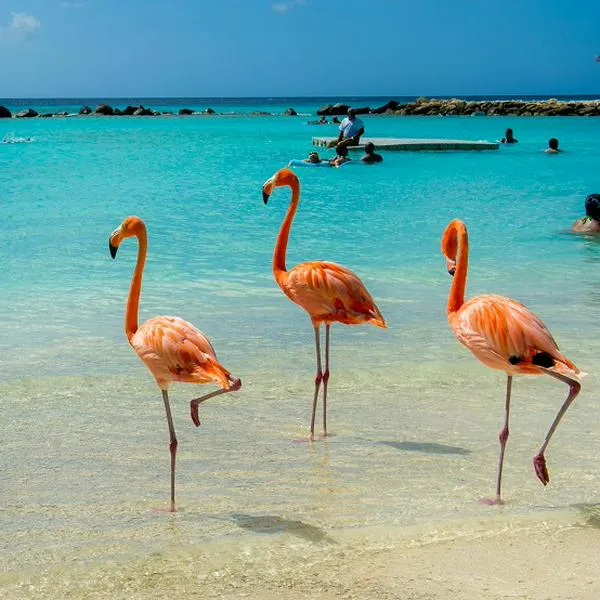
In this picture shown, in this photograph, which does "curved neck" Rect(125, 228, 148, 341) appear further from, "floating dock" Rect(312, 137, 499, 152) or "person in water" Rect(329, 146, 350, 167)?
"floating dock" Rect(312, 137, 499, 152)

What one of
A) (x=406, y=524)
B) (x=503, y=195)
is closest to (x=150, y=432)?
(x=406, y=524)

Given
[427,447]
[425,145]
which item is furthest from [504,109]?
[427,447]

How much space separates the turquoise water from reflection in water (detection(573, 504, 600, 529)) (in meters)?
0.06

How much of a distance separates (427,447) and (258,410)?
1.32 m

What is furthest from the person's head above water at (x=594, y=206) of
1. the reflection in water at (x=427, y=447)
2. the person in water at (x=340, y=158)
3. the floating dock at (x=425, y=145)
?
the floating dock at (x=425, y=145)

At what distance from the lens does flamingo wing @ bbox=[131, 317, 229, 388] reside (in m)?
4.59

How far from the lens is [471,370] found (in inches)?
295

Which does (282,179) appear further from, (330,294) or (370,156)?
(370,156)

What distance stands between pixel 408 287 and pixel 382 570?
22.6 ft

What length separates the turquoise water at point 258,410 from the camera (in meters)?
4.61

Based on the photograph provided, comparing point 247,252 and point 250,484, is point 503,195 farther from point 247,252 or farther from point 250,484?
point 250,484

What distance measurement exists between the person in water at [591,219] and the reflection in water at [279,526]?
1134cm

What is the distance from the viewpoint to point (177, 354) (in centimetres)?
464

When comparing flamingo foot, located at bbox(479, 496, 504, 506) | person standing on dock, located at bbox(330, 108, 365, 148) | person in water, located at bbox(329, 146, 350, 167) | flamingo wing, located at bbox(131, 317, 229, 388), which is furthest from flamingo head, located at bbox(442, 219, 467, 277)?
person standing on dock, located at bbox(330, 108, 365, 148)
